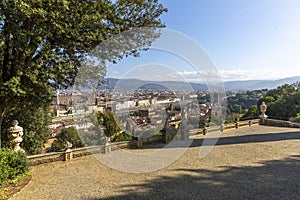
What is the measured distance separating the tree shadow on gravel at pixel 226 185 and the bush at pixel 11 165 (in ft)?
8.90

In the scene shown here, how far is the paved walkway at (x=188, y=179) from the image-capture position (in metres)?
4.17

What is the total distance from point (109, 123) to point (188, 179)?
235 inches

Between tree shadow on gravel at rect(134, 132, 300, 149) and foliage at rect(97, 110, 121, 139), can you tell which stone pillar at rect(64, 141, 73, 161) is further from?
tree shadow on gravel at rect(134, 132, 300, 149)

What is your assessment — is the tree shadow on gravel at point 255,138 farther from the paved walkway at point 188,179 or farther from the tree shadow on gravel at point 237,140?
the paved walkway at point 188,179

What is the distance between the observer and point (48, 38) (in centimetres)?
518

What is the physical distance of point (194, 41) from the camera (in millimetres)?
6383

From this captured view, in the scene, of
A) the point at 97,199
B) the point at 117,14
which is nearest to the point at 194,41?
the point at 117,14

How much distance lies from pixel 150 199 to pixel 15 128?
455 centimetres

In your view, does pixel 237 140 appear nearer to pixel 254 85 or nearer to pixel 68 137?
pixel 68 137

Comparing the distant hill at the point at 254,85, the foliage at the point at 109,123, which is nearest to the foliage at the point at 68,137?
the foliage at the point at 109,123

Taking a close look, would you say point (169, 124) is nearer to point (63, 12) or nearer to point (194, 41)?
point (194, 41)

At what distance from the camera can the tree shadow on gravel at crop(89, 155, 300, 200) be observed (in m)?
4.07

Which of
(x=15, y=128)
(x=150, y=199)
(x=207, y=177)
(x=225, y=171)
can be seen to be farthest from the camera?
(x=15, y=128)

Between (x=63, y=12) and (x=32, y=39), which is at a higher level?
(x=63, y=12)
